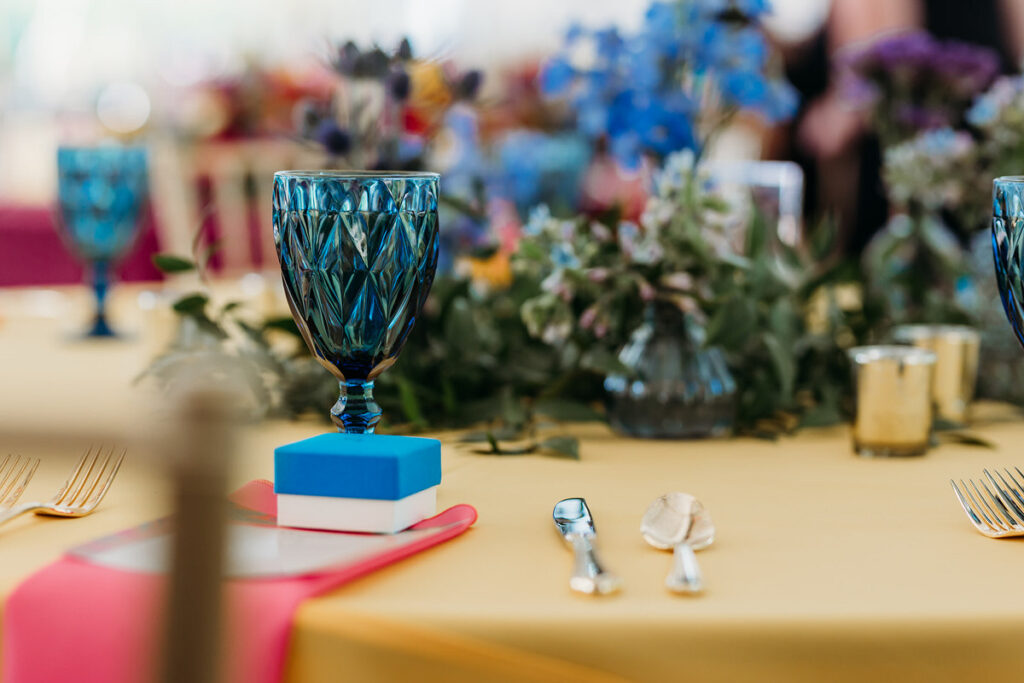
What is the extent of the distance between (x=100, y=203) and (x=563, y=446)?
86 centimetres

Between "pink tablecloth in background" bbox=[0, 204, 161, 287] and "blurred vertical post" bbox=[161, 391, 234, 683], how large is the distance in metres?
2.26

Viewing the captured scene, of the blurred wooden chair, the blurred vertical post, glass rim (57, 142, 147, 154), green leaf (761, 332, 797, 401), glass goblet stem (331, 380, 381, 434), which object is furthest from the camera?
the blurred wooden chair

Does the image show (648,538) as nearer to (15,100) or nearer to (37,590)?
(37,590)

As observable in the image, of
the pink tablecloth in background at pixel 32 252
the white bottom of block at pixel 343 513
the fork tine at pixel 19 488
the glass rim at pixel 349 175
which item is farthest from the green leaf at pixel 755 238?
the pink tablecloth in background at pixel 32 252

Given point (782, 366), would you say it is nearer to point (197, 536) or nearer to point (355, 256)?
point (355, 256)

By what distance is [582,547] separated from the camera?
620 mm

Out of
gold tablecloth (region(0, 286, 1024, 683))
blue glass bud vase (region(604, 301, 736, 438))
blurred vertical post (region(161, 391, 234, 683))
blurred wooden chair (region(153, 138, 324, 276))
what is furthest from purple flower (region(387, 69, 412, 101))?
blurred wooden chair (region(153, 138, 324, 276))

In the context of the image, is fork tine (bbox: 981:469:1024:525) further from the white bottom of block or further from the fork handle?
the fork handle

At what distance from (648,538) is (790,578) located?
0.09 m

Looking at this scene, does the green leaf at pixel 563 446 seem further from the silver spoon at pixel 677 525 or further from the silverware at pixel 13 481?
the silverware at pixel 13 481

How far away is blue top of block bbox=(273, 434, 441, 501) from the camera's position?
647 mm

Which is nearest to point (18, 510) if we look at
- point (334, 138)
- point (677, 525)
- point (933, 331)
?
point (677, 525)

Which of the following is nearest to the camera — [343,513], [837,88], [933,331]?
[343,513]

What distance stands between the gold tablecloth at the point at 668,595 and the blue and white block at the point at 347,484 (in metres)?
0.04
